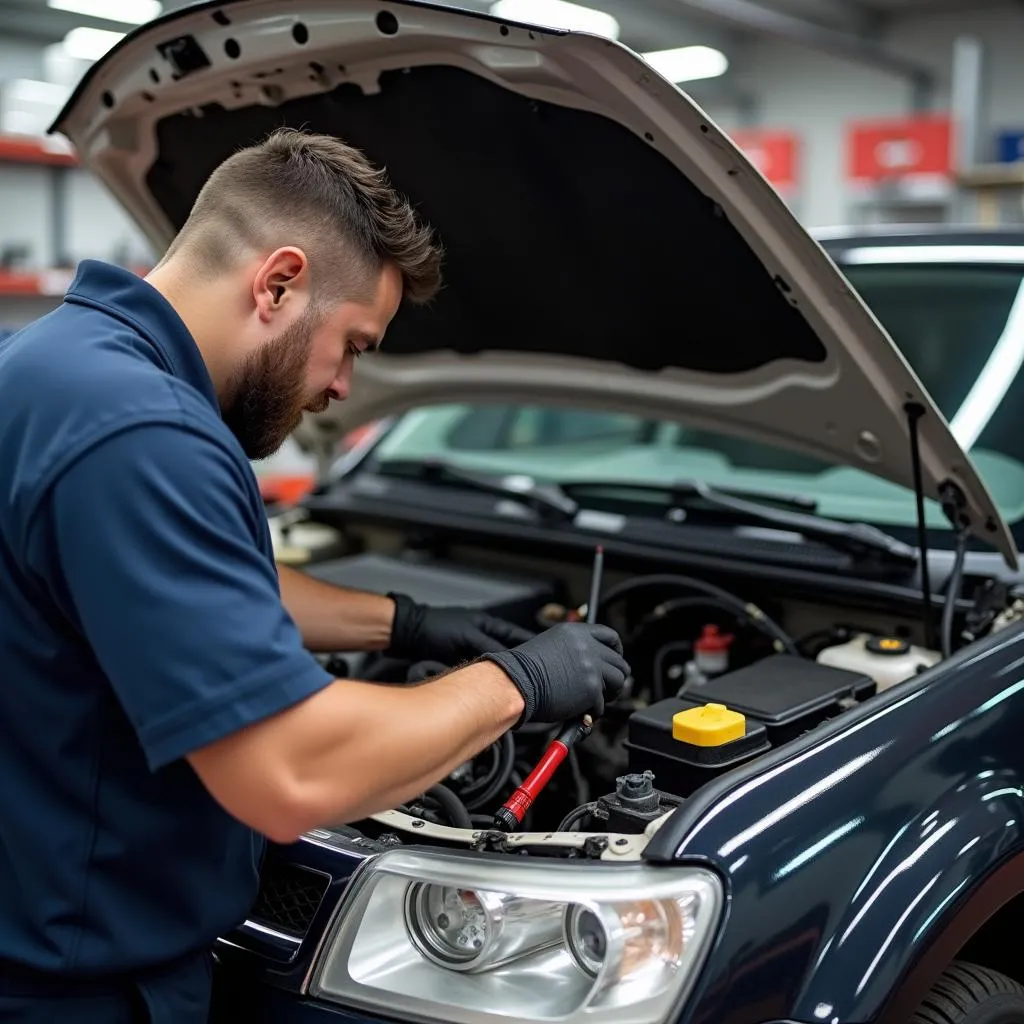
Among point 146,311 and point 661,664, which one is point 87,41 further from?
point 146,311

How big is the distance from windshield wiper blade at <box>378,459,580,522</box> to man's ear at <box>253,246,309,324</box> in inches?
43.1

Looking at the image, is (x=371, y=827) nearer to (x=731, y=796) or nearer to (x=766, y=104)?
(x=731, y=796)

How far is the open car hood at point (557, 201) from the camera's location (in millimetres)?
1615

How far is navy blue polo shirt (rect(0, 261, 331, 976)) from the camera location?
1.02 meters

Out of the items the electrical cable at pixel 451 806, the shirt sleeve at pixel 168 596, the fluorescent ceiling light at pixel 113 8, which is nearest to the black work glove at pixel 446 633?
the electrical cable at pixel 451 806

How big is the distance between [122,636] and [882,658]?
1.18 m

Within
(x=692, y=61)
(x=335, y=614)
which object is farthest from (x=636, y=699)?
(x=692, y=61)

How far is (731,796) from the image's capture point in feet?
4.12

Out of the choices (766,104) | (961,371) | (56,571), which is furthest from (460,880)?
(766,104)

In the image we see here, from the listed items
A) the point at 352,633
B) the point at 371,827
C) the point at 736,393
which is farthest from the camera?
the point at 736,393

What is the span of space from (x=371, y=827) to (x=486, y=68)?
1027mm

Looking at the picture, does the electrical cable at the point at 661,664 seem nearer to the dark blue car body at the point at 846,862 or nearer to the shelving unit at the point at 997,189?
the dark blue car body at the point at 846,862

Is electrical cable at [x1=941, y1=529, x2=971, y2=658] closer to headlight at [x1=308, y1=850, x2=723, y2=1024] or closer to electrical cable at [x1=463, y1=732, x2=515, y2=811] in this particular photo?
electrical cable at [x1=463, y1=732, x2=515, y2=811]

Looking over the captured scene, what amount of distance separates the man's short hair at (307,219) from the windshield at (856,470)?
3.59ft
